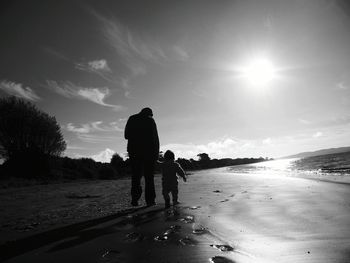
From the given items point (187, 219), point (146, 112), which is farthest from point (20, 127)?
point (187, 219)

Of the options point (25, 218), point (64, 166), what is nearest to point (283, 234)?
point (25, 218)

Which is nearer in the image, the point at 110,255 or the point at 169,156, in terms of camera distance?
the point at 110,255

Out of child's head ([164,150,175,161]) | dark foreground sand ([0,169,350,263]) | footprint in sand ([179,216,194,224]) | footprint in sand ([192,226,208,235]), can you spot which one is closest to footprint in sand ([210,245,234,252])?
dark foreground sand ([0,169,350,263])

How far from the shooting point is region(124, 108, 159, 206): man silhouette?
6453mm

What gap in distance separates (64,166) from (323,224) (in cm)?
3019

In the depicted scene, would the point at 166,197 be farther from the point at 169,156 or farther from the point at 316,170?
the point at 316,170

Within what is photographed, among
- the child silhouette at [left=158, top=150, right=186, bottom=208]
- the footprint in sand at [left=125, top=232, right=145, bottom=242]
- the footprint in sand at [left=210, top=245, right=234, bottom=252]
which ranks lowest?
the footprint in sand at [left=210, top=245, right=234, bottom=252]

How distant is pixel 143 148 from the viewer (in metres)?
6.59

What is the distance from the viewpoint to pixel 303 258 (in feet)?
7.85

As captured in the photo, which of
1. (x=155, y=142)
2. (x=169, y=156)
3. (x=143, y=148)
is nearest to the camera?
(x=143, y=148)

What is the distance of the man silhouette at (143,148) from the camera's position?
21.2ft

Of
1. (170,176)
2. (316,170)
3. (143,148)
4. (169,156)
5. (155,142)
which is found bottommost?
(170,176)

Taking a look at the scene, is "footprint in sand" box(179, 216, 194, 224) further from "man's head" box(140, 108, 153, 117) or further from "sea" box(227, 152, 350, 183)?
"sea" box(227, 152, 350, 183)

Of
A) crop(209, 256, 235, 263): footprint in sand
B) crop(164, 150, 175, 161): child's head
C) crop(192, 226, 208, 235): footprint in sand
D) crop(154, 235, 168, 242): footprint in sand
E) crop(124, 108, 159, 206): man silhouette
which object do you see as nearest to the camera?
crop(209, 256, 235, 263): footprint in sand
